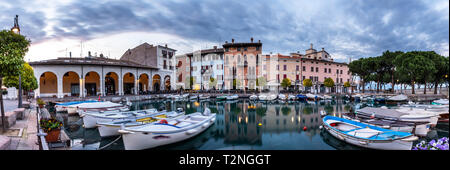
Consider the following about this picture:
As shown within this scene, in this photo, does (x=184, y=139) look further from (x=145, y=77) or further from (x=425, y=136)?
(x=145, y=77)

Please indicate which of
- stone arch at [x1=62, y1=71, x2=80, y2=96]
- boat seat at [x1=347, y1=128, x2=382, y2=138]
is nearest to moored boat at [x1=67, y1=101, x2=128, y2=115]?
stone arch at [x1=62, y1=71, x2=80, y2=96]

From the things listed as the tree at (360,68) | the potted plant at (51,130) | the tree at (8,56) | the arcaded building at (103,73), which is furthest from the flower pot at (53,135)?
the tree at (360,68)

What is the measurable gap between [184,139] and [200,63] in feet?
126

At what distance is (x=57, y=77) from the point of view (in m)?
26.8

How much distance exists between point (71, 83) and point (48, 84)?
9.29ft

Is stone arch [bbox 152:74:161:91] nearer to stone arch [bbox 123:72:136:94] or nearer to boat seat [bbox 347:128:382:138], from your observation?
stone arch [bbox 123:72:136:94]

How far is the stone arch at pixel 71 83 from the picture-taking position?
3031 centimetres

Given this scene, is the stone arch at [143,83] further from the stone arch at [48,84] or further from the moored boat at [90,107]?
the moored boat at [90,107]

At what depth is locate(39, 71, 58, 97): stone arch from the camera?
2802 cm

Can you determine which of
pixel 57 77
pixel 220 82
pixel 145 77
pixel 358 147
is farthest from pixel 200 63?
pixel 358 147

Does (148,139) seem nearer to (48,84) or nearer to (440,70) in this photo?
(440,70)

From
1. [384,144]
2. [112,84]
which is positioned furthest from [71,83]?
[384,144]

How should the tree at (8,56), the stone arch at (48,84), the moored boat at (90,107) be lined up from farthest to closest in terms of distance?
the stone arch at (48,84) → the moored boat at (90,107) → the tree at (8,56)

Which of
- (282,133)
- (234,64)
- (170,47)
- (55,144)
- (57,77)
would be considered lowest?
(282,133)
